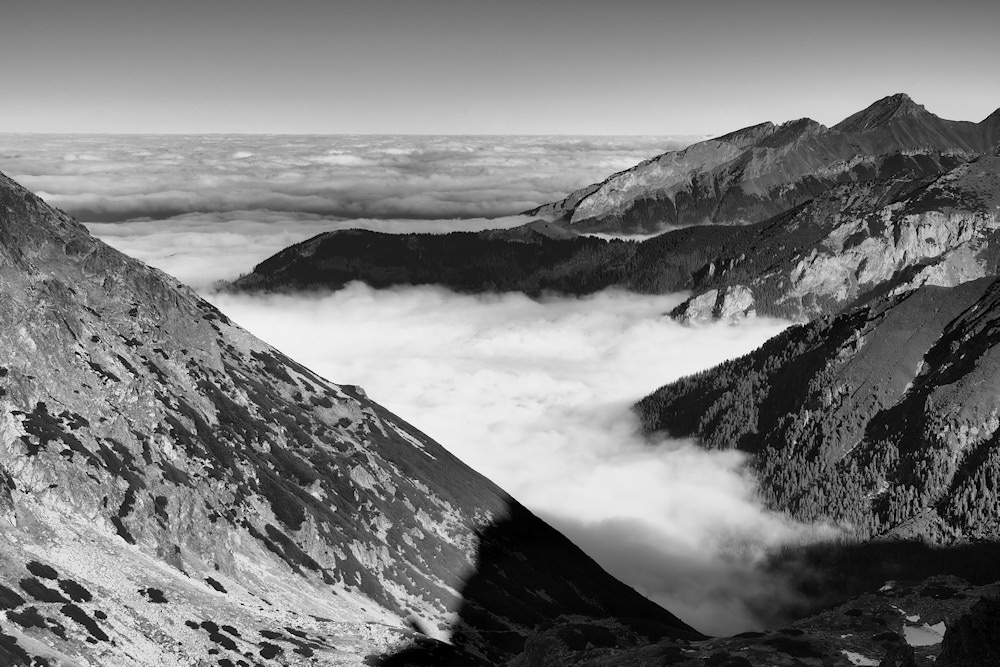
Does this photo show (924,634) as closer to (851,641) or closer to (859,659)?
(851,641)

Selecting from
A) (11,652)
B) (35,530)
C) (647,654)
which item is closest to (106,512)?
(35,530)

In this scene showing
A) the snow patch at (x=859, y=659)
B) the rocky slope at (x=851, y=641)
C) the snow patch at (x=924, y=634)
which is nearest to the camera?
the rocky slope at (x=851, y=641)

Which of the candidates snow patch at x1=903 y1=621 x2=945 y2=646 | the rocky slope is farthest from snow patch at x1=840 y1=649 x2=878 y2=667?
snow patch at x1=903 y1=621 x2=945 y2=646

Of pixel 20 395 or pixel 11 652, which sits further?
pixel 20 395

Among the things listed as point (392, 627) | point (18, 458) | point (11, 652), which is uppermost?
point (18, 458)

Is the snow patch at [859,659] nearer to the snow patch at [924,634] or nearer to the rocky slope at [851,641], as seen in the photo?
the rocky slope at [851,641]

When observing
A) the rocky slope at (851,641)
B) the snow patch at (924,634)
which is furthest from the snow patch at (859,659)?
the snow patch at (924,634)

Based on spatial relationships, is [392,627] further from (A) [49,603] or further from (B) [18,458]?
(B) [18,458]

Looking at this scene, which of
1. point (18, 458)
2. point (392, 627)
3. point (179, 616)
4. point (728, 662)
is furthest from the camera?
point (392, 627)

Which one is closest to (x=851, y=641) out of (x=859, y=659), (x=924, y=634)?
(x=859, y=659)

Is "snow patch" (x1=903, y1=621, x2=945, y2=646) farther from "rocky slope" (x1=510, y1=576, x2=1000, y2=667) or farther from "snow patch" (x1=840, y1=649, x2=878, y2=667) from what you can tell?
"snow patch" (x1=840, y1=649, x2=878, y2=667)

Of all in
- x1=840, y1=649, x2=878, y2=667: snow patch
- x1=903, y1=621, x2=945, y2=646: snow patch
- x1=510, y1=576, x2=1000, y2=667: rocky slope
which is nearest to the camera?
x1=510, y1=576, x2=1000, y2=667: rocky slope
